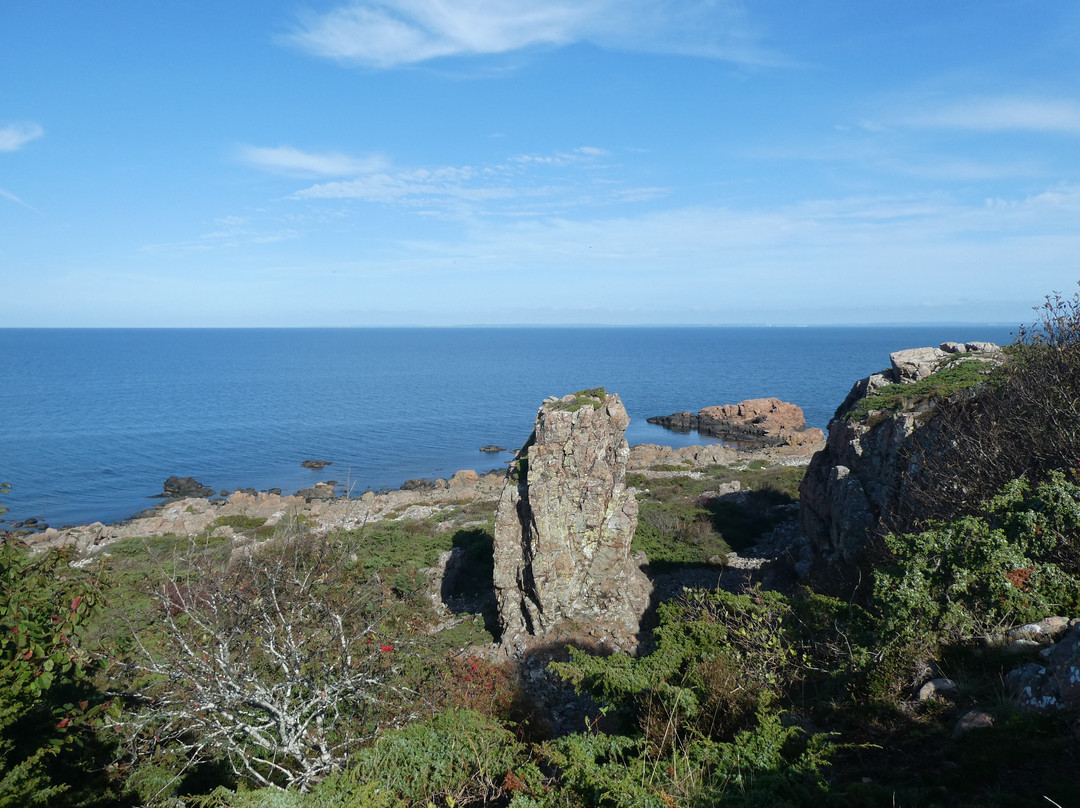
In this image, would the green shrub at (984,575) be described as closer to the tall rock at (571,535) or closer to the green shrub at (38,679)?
the tall rock at (571,535)

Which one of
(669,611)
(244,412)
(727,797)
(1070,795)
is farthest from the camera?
(244,412)

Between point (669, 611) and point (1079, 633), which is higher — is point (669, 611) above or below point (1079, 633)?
below

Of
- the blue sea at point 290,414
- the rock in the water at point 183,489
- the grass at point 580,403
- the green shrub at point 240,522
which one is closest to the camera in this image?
the grass at point 580,403

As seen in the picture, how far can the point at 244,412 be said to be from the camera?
294 ft

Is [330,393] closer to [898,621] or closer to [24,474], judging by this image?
[24,474]

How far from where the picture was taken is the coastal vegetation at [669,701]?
7047 mm

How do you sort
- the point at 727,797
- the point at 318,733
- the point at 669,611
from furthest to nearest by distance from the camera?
the point at 669,611, the point at 318,733, the point at 727,797

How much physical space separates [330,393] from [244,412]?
2205cm

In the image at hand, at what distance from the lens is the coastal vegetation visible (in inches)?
277

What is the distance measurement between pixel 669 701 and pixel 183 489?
178 feet

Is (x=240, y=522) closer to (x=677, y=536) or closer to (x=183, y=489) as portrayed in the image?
(x=183, y=489)

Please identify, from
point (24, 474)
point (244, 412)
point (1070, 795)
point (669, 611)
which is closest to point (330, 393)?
point (244, 412)

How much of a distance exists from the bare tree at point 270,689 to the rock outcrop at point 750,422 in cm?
6262

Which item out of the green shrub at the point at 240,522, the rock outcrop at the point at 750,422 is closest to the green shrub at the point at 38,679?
the green shrub at the point at 240,522
